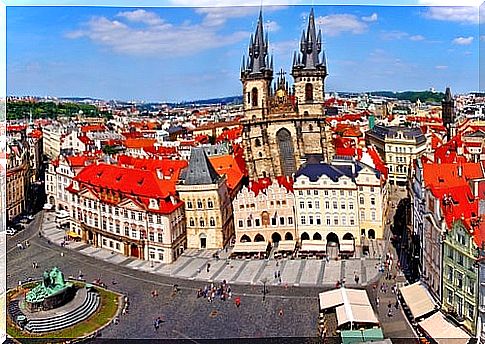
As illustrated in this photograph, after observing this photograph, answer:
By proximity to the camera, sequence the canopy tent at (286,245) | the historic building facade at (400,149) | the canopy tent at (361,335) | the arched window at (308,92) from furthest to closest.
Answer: the historic building facade at (400,149), the arched window at (308,92), the canopy tent at (286,245), the canopy tent at (361,335)

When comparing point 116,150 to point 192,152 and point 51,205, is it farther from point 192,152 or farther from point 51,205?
point 192,152

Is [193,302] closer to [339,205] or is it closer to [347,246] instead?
[347,246]

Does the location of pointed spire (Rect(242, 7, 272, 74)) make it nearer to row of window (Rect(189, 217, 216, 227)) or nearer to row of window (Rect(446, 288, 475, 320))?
row of window (Rect(189, 217, 216, 227))

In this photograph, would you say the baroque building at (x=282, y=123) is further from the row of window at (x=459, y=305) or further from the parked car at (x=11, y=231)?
the row of window at (x=459, y=305)

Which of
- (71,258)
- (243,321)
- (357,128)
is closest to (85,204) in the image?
(71,258)

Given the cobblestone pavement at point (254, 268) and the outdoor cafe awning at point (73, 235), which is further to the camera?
the outdoor cafe awning at point (73, 235)

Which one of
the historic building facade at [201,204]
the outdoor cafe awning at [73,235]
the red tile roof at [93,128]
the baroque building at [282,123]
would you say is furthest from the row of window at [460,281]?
the red tile roof at [93,128]
